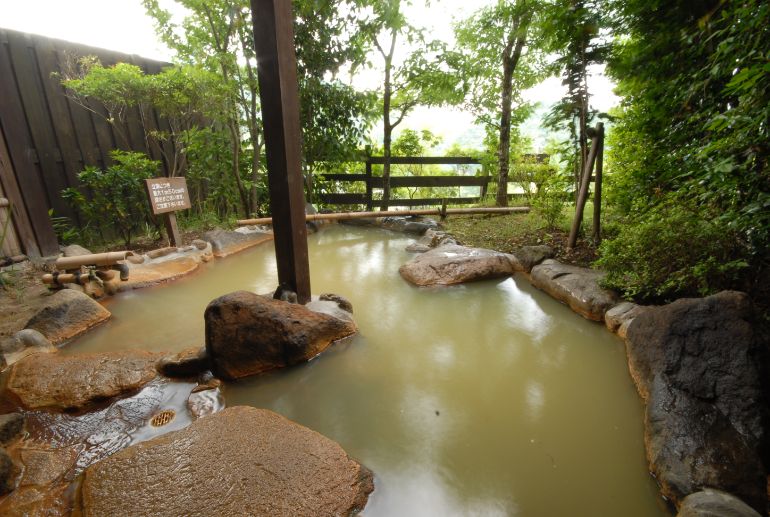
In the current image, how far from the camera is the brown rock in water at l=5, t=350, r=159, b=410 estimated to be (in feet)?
6.95

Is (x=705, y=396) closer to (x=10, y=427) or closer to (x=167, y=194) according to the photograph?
(x=10, y=427)

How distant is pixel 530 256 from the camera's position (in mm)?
4613


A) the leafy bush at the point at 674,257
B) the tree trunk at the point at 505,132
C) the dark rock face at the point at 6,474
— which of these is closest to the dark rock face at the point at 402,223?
the tree trunk at the point at 505,132

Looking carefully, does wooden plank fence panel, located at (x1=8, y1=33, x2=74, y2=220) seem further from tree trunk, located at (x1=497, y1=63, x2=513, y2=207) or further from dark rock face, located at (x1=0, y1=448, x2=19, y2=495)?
tree trunk, located at (x1=497, y1=63, x2=513, y2=207)

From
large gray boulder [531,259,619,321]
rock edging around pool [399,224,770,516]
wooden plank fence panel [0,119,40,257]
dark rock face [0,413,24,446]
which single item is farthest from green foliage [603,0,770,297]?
wooden plank fence panel [0,119,40,257]

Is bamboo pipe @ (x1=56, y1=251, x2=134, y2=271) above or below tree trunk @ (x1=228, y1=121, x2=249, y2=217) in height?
below

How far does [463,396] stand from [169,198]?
495cm

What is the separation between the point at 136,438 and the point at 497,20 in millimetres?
8197

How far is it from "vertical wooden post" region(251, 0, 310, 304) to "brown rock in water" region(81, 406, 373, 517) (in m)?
1.52

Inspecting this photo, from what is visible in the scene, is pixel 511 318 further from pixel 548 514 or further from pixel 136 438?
pixel 136 438

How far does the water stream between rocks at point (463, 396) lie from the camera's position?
1.63m

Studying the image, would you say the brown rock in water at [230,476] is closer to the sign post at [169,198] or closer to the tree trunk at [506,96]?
the sign post at [169,198]

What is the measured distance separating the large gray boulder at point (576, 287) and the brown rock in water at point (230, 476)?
2730 mm

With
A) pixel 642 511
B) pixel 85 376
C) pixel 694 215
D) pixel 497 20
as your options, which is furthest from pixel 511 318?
pixel 497 20
